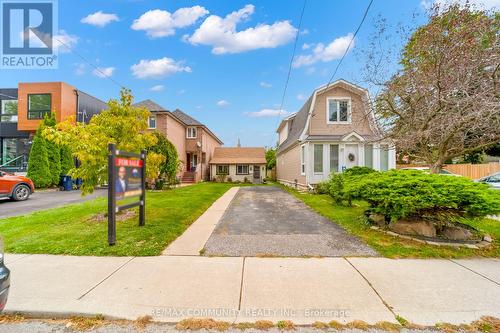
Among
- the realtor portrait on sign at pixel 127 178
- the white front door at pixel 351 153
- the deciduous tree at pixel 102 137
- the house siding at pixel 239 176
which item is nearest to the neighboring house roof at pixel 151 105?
the house siding at pixel 239 176

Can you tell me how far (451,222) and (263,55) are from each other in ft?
49.6

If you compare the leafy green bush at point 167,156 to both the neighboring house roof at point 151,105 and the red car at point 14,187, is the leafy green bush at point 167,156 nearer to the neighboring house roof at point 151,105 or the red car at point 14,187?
the neighboring house roof at point 151,105

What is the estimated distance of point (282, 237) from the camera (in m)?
5.54

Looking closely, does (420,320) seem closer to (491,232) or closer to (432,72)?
(491,232)

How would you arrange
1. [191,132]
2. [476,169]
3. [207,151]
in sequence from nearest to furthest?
1. [476,169]
2. [191,132]
3. [207,151]

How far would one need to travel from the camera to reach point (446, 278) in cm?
352

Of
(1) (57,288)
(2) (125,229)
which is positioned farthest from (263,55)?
(1) (57,288)

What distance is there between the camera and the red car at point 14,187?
1048 centimetres

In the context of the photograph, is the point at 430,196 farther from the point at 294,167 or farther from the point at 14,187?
the point at 14,187

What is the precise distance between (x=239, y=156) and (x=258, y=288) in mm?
26839

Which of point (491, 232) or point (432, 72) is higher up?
point (432, 72)

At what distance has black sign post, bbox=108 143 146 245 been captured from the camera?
4789mm

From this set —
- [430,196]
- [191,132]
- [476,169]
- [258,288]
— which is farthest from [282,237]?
[476,169]

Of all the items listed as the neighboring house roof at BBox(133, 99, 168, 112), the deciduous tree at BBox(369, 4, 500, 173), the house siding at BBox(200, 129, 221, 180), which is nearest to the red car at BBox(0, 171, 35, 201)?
the neighboring house roof at BBox(133, 99, 168, 112)
